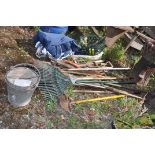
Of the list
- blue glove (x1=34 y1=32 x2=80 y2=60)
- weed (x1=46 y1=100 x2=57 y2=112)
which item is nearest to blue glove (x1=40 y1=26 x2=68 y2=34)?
blue glove (x1=34 y1=32 x2=80 y2=60)

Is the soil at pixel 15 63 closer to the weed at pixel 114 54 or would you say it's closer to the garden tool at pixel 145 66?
the weed at pixel 114 54

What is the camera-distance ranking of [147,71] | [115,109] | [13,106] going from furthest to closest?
[147,71], [115,109], [13,106]

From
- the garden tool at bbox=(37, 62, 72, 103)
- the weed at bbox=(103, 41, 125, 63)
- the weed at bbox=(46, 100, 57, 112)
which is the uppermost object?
the weed at bbox=(103, 41, 125, 63)

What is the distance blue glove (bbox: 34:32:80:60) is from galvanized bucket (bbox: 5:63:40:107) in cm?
147

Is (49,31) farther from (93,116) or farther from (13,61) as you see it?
(93,116)

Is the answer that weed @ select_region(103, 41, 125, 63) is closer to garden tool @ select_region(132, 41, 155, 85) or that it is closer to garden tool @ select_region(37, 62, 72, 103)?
garden tool @ select_region(132, 41, 155, 85)

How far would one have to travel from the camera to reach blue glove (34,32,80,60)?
1017cm

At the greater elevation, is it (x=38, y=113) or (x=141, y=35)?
(x=141, y=35)

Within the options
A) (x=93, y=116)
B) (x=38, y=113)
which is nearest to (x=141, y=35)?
(x=93, y=116)

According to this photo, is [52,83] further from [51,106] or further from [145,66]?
[145,66]

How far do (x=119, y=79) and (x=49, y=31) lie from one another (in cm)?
228

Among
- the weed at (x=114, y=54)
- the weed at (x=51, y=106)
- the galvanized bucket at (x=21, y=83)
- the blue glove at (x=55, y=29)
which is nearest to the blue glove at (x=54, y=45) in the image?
the blue glove at (x=55, y=29)

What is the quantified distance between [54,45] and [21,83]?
212cm

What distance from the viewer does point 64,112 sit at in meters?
8.86
